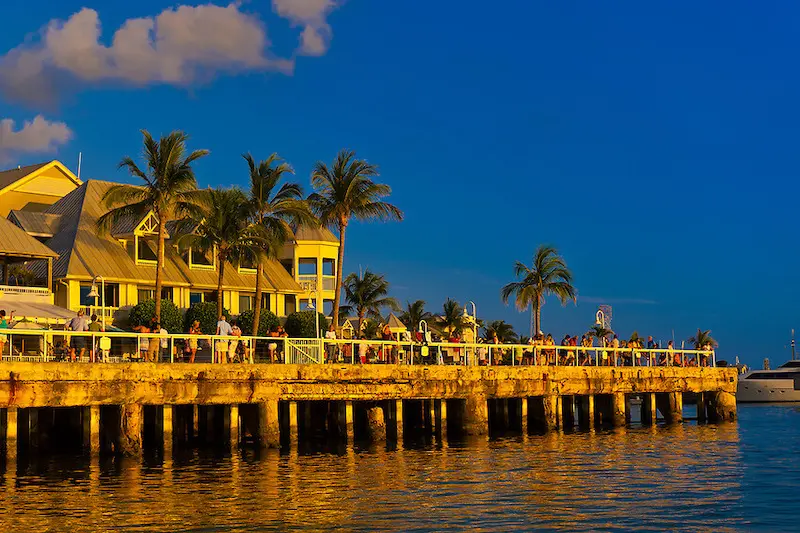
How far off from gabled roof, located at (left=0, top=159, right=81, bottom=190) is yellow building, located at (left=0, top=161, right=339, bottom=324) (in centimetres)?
7

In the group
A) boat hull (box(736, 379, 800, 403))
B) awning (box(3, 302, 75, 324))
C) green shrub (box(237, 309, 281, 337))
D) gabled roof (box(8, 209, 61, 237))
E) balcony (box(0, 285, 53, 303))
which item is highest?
gabled roof (box(8, 209, 61, 237))

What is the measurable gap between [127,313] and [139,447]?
25.2 meters

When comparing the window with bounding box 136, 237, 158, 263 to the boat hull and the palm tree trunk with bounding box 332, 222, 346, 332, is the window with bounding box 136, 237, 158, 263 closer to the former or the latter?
the palm tree trunk with bounding box 332, 222, 346, 332

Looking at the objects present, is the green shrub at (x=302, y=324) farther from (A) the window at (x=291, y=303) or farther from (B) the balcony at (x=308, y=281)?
(B) the balcony at (x=308, y=281)

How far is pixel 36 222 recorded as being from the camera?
190 ft

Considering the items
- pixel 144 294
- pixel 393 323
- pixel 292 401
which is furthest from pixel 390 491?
pixel 393 323

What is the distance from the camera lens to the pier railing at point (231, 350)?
1168 inches

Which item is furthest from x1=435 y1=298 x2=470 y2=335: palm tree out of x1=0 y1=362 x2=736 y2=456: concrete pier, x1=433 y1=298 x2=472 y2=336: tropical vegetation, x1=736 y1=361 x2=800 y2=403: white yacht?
x1=0 y1=362 x2=736 y2=456: concrete pier

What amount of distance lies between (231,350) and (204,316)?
22858mm

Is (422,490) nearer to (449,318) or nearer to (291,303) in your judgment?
(291,303)

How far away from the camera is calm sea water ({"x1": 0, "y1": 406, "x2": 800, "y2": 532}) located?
20625 mm

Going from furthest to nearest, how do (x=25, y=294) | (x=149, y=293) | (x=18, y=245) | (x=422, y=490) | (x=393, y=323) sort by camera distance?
(x=393, y=323)
(x=149, y=293)
(x=18, y=245)
(x=25, y=294)
(x=422, y=490)

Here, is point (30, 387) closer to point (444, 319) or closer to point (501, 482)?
point (501, 482)

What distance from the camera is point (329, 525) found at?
2031 cm
